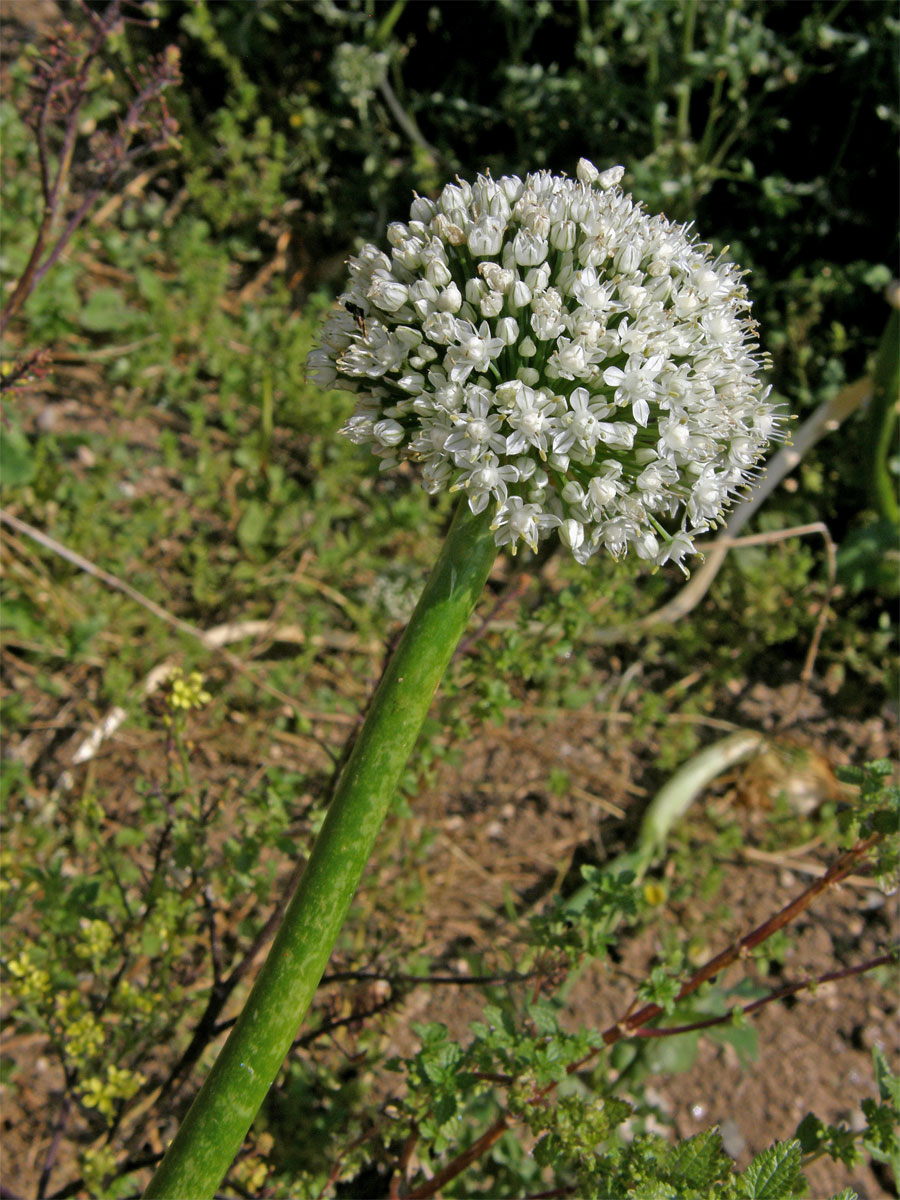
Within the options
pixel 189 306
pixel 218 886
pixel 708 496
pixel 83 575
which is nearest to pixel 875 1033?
pixel 218 886

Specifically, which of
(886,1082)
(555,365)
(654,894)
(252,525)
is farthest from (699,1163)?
(252,525)

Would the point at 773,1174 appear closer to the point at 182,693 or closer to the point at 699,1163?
the point at 699,1163

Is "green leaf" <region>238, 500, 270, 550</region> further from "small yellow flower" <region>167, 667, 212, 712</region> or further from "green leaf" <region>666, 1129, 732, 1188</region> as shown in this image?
"green leaf" <region>666, 1129, 732, 1188</region>

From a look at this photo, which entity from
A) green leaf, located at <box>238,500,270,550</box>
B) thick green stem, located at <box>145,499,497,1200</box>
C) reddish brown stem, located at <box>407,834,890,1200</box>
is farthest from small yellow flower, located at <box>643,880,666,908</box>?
green leaf, located at <box>238,500,270,550</box>

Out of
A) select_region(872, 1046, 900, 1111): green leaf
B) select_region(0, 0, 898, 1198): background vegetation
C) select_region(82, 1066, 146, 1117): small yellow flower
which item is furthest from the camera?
select_region(0, 0, 898, 1198): background vegetation

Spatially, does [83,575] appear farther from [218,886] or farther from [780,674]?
[780,674]
